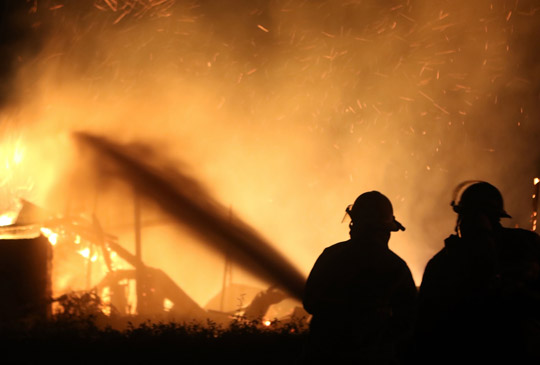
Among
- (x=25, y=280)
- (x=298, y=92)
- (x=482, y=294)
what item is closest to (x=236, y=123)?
(x=298, y=92)

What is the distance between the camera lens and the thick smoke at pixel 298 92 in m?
9.73

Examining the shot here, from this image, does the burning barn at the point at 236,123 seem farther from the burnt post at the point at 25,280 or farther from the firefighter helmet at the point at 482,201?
the firefighter helmet at the point at 482,201

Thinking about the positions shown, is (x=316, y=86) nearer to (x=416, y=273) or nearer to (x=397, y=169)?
(x=397, y=169)

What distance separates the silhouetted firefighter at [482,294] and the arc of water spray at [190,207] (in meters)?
5.89

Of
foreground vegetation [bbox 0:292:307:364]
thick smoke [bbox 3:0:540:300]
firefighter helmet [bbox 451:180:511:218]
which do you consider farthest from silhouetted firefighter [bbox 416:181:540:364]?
thick smoke [bbox 3:0:540:300]

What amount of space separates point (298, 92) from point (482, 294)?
8924mm

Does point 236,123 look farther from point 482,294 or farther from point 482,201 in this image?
point 482,294

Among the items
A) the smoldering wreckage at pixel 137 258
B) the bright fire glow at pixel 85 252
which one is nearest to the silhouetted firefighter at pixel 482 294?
the smoldering wreckage at pixel 137 258

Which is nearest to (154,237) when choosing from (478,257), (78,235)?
(78,235)

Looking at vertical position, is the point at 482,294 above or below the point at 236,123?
below

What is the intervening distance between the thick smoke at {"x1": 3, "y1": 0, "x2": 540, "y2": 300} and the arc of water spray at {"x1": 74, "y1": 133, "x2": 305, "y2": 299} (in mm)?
365

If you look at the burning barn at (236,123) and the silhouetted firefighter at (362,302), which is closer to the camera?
the silhouetted firefighter at (362,302)

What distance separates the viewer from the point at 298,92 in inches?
439

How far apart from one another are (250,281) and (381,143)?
5.36m
